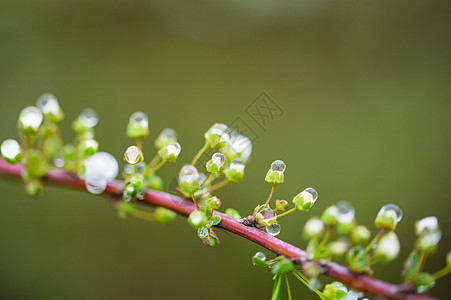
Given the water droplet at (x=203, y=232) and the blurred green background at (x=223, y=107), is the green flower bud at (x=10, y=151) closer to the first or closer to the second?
the water droplet at (x=203, y=232)

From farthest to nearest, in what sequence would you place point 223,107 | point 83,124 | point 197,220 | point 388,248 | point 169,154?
1. point 223,107
2. point 83,124
3. point 169,154
4. point 197,220
5. point 388,248

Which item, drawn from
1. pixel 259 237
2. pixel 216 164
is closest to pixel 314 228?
pixel 259 237

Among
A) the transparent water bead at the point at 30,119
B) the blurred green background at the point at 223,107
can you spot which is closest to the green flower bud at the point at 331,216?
the transparent water bead at the point at 30,119

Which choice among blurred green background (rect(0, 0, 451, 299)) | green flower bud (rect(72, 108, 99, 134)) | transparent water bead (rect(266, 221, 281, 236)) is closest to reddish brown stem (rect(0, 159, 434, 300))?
transparent water bead (rect(266, 221, 281, 236))

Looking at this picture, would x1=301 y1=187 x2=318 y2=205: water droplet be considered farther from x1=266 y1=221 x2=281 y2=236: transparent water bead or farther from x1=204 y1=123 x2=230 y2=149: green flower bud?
x1=204 y1=123 x2=230 y2=149: green flower bud

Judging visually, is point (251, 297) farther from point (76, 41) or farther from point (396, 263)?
point (76, 41)

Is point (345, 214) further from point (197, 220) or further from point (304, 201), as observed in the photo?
point (197, 220)

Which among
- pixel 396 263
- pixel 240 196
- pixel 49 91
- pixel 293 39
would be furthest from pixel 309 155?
pixel 49 91
